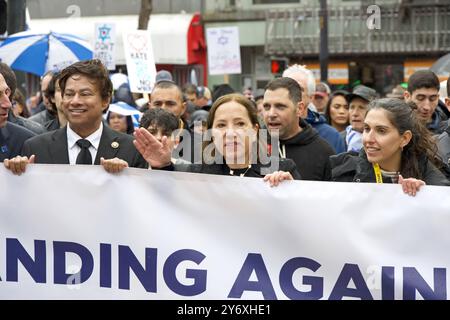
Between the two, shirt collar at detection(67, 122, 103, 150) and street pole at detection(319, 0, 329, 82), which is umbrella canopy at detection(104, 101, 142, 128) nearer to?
shirt collar at detection(67, 122, 103, 150)

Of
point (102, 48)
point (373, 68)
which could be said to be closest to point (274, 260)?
point (102, 48)

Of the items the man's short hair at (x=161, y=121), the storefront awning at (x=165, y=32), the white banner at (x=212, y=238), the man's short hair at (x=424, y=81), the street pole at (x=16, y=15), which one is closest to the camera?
the white banner at (x=212, y=238)

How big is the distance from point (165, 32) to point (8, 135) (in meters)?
23.0

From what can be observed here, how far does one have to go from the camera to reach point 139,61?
1024 cm

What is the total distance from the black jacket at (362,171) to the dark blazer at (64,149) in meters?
0.96

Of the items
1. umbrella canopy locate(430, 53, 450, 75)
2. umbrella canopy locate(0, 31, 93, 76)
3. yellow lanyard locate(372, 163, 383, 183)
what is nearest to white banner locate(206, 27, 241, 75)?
umbrella canopy locate(430, 53, 450, 75)

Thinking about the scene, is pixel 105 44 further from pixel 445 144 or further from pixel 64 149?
pixel 64 149

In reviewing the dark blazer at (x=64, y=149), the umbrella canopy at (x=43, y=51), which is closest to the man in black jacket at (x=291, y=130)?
the dark blazer at (x=64, y=149)

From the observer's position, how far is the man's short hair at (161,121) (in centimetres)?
595

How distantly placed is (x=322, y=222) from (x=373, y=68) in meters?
23.7

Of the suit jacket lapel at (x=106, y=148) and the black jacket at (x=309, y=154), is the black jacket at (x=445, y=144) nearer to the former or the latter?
the black jacket at (x=309, y=154)

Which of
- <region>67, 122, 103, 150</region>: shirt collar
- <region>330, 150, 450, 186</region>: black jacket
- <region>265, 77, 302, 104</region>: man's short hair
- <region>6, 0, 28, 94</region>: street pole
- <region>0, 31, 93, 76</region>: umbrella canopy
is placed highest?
<region>6, 0, 28, 94</region>: street pole

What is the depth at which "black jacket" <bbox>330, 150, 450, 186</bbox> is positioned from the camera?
471 centimetres

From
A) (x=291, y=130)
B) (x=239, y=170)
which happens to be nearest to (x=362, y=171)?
(x=239, y=170)
